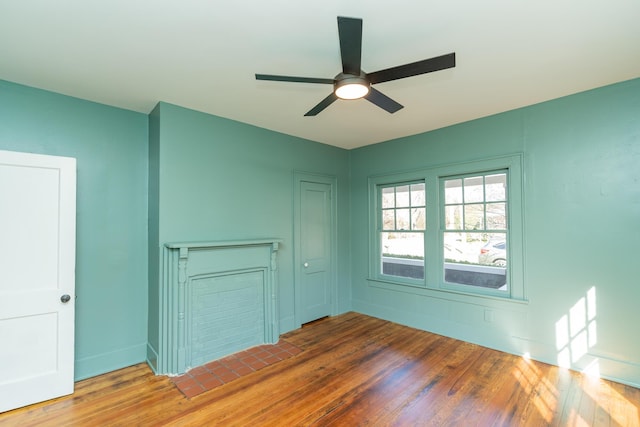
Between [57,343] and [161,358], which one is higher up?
[57,343]

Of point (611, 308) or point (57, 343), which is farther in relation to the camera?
point (611, 308)

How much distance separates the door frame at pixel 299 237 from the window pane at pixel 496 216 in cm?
222

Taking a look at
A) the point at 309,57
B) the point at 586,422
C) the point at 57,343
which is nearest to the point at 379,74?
the point at 309,57

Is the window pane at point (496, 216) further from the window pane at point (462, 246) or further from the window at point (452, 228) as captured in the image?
the window pane at point (462, 246)

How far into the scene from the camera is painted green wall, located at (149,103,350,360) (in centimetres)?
320

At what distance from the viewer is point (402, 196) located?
4703 mm

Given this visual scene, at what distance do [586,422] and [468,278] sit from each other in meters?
1.82

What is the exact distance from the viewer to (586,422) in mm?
2309

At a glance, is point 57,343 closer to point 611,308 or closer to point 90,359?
point 90,359

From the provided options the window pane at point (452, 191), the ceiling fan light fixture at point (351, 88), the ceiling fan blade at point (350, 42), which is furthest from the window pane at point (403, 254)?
the ceiling fan blade at point (350, 42)

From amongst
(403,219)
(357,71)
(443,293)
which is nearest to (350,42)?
(357,71)

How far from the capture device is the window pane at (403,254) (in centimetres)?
450

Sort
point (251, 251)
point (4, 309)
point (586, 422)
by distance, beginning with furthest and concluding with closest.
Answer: point (251, 251) → point (4, 309) → point (586, 422)

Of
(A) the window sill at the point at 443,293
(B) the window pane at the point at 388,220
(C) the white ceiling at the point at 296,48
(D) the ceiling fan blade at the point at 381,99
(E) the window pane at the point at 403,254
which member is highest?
(C) the white ceiling at the point at 296,48
